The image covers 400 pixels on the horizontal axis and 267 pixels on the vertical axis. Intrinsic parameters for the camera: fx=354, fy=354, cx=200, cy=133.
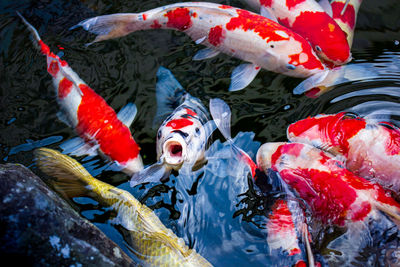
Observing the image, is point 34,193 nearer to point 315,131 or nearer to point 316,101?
point 315,131

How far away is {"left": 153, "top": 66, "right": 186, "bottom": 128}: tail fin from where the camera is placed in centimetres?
323

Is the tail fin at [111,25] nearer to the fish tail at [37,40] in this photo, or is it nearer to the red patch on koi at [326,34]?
the fish tail at [37,40]

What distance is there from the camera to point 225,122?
122 inches

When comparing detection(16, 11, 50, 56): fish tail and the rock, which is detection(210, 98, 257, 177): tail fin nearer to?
the rock

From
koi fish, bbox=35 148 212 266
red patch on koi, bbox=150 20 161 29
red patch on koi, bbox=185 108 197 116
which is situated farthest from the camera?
red patch on koi, bbox=150 20 161 29

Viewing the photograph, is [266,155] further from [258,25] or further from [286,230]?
[258,25]

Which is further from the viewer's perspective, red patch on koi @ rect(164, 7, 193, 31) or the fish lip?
red patch on koi @ rect(164, 7, 193, 31)

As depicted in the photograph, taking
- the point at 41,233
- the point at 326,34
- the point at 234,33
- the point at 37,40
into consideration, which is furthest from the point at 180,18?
the point at 41,233

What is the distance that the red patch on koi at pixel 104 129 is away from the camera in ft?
9.31

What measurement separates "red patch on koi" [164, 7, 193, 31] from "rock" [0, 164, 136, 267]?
1978mm

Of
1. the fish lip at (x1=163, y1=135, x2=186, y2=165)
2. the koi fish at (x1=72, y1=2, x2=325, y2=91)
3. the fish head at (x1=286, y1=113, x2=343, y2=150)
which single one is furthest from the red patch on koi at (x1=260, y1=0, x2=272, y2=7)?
the fish lip at (x1=163, y1=135, x2=186, y2=165)

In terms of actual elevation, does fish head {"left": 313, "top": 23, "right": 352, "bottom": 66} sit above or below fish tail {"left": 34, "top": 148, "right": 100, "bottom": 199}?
above

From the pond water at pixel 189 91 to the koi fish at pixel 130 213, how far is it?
0.10m

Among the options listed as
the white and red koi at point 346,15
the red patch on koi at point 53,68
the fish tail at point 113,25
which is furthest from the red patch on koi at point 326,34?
the red patch on koi at point 53,68
